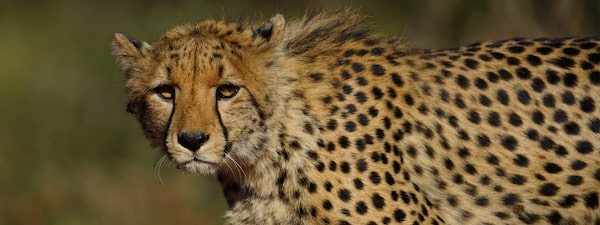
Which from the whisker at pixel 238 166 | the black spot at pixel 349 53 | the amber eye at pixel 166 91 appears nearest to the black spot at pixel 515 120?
the black spot at pixel 349 53

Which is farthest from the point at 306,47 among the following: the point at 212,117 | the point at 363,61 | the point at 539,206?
the point at 539,206

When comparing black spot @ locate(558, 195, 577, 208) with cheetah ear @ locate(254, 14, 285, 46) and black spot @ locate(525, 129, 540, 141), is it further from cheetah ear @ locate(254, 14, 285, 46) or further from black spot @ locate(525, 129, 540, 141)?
cheetah ear @ locate(254, 14, 285, 46)

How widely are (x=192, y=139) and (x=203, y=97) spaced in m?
0.20

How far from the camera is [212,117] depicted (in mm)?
4840

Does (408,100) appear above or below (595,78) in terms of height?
below

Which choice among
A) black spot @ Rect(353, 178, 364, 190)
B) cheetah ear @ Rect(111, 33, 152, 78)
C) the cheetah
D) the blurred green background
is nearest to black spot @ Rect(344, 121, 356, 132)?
the cheetah

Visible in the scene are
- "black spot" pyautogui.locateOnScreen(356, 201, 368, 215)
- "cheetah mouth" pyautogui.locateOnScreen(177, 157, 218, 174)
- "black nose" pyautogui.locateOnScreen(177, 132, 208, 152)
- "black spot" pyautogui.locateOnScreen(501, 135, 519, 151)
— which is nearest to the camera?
"black nose" pyautogui.locateOnScreen(177, 132, 208, 152)

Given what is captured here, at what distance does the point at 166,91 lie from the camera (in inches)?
197

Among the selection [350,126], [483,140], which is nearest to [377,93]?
[350,126]

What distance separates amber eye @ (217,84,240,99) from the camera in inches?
195

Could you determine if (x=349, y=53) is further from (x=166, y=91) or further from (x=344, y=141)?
(x=166, y=91)

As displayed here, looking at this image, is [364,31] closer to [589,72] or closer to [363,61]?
[363,61]

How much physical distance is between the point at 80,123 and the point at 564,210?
4.91 metres

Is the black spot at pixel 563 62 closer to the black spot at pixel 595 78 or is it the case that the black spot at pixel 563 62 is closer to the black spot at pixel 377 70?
the black spot at pixel 595 78
